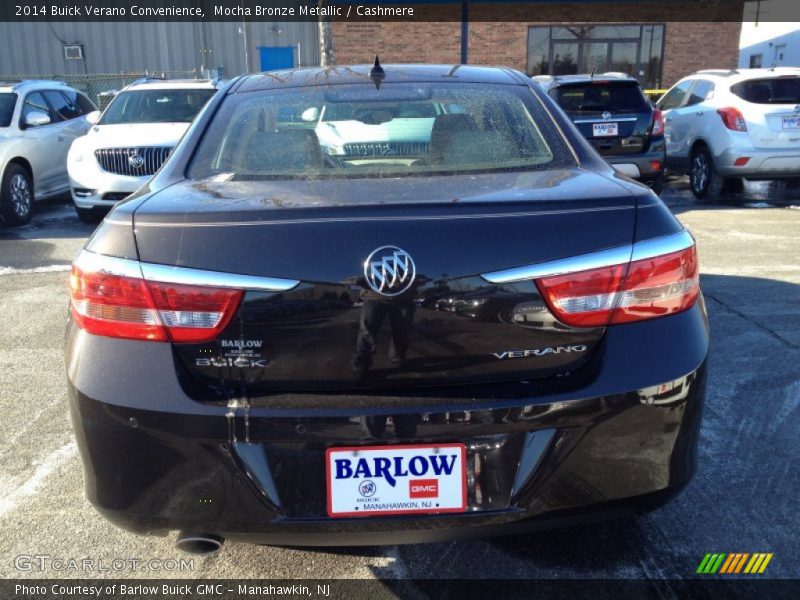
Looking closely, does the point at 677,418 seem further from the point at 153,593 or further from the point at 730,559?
the point at 153,593

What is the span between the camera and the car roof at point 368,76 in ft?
9.73

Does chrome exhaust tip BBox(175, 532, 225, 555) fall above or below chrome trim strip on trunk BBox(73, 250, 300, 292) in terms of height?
below

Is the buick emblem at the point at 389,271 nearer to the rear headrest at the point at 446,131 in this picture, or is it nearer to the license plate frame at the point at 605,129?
the rear headrest at the point at 446,131

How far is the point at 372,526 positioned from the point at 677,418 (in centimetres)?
85

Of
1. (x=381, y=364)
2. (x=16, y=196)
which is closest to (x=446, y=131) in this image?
(x=381, y=364)

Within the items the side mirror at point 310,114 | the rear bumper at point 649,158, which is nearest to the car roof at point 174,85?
the rear bumper at point 649,158

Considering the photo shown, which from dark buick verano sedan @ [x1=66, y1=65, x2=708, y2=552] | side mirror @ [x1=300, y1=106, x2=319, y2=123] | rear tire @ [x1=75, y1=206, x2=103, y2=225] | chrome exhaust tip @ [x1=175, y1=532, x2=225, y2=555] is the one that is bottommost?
rear tire @ [x1=75, y1=206, x2=103, y2=225]

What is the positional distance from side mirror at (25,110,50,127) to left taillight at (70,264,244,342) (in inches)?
328

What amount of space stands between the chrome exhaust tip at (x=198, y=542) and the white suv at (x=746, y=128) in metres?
8.99

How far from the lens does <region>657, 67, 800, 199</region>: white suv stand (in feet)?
29.9

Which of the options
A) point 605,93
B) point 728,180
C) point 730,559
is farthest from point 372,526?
point 728,180

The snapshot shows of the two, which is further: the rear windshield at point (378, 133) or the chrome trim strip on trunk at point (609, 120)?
the chrome trim strip on trunk at point (609, 120)

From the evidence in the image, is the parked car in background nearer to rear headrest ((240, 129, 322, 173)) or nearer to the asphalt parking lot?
the asphalt parking lot

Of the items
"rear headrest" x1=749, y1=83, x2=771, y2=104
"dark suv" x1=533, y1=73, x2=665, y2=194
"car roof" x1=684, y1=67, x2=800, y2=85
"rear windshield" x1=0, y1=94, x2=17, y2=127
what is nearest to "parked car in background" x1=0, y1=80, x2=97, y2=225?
"rear windshield" x1=0, y1=94, x2=17, y2=127
